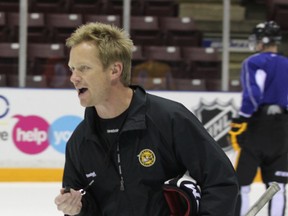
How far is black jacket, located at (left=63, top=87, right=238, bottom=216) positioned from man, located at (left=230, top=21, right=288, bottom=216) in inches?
75.6

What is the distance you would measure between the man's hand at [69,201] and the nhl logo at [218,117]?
4.13m

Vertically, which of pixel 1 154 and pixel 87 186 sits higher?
pixel 87 186

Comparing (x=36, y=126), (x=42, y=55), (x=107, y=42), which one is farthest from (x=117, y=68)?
(x=42, y=55)

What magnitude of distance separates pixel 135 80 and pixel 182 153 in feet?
14.1

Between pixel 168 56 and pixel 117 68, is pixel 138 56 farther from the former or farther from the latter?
pixel 117 68

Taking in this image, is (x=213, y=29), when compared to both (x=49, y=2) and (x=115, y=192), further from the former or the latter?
(x=115, y=192)

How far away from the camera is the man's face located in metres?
1.47

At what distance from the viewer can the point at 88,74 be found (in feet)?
4.84

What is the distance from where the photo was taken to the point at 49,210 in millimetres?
3873

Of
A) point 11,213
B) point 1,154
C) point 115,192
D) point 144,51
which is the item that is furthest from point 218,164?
point 144,51

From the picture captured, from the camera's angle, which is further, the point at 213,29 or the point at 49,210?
the point at 213,29

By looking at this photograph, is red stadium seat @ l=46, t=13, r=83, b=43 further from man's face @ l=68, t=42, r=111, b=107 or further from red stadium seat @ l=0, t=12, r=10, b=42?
man's face @ l=68, t=42, r=111, b=107

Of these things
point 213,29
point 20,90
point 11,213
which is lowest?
point 11,213

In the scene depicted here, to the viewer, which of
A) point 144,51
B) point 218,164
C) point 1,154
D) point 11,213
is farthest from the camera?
point 144,51
